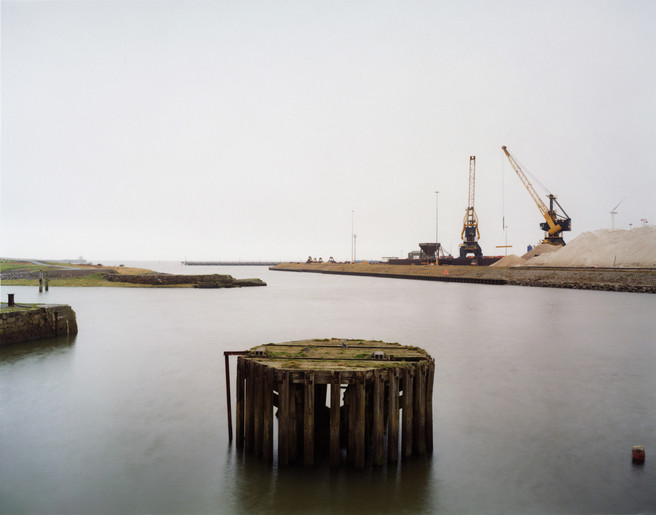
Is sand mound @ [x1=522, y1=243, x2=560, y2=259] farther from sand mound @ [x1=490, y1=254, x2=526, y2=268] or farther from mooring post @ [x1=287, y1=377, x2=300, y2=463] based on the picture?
mooring post @ [x1=287, y1=377, x2=300, y2=463]

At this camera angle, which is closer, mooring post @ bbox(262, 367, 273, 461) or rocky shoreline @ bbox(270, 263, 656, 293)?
mooring post @ bbox(262, 367, 273, 461)

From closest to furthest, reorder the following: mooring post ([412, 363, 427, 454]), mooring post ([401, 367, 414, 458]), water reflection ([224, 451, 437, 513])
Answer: water reflection ([224, 451, 437, 513])
mooring post ([401, 367, 414, 458])
mooring post ([412, 363, 427, 454])

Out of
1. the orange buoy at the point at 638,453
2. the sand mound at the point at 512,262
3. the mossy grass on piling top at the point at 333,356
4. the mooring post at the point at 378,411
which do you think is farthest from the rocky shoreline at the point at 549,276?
the mooring post at the point at 378,411

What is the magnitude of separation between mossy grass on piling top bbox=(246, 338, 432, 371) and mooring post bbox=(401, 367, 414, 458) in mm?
298

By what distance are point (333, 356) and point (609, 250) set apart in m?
104

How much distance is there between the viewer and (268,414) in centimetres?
967

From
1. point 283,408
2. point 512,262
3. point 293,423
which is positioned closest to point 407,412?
point 293,423

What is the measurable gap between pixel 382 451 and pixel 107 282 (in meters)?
83.1

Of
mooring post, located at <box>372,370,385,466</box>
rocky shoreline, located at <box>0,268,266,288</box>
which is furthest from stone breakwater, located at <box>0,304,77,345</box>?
rocky shoreline, located at <box>0,268,266,288</box>

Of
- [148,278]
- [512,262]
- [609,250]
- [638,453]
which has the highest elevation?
[609,250]

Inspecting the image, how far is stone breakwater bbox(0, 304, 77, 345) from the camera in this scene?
82.7 feet

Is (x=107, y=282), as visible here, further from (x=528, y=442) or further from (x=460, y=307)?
(x=528, y=442)

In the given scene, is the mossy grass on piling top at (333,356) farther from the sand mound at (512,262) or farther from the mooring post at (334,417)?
the sand mound at (512,262)

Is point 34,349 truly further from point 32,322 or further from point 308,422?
point 308,422
